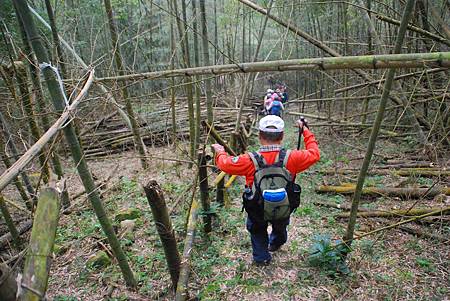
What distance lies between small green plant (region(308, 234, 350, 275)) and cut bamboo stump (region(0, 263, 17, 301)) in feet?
10.2

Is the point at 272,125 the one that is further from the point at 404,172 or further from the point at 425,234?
the point at 404,172

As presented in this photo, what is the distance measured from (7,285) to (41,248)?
192 mm

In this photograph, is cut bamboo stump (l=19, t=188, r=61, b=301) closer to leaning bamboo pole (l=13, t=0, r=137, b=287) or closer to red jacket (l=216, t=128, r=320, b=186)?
leaning bamboo pole (l=13, t=0, r=137, b=287)

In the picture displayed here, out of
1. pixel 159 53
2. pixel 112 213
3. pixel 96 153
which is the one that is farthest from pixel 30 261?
pixel 159 53

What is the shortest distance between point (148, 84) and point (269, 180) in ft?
54.3

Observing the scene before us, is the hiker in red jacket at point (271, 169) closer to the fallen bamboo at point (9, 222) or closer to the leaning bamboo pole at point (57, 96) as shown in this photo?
the leaning bamboo pole at point (57, 96)

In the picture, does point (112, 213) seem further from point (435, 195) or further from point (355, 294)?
point (435, 195)

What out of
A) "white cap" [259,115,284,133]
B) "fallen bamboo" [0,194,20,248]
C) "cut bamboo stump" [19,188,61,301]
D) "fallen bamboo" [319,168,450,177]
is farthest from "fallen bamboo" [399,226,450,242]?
"fallen bamboo" [0,194,20,248]

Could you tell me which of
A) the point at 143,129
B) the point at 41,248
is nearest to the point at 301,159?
the point at 41,248

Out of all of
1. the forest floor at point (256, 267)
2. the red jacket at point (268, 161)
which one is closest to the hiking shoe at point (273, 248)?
the forest floor at point (256, 267)

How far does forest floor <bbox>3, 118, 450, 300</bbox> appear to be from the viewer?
120 inches

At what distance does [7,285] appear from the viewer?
0.71 metres

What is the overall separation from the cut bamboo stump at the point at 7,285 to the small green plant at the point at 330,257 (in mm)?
3109

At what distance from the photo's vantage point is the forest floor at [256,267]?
3.05 metres
